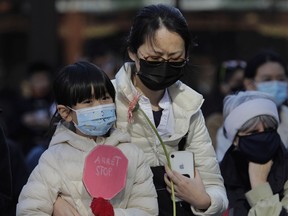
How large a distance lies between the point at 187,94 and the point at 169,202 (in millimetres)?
518

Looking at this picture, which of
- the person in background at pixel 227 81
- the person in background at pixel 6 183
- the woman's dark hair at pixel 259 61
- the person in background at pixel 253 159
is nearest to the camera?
the person in background at pixel 6 183

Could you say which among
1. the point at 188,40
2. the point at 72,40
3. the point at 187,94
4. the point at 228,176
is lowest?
the point at 72,40

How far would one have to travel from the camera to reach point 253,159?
4680 millimetres

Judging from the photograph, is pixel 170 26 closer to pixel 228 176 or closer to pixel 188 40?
pixel 188 40

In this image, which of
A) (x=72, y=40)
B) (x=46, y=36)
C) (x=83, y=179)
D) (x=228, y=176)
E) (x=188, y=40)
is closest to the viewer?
(x=83, y=179)

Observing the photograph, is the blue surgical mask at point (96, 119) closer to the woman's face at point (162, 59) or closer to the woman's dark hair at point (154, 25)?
the woman's face at point (162, 59)

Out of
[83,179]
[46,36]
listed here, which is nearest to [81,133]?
[83,179]

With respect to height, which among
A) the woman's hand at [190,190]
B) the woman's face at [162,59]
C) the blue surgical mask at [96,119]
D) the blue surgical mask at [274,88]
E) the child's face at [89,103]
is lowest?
the blue surgical mask at [274,88]

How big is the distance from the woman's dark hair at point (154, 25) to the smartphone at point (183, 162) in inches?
18.9

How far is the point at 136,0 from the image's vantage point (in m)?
10.7

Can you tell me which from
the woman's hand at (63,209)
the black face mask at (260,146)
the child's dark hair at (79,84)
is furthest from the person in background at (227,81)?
the woman's hand at (63,209)

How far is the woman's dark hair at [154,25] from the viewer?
3965mm

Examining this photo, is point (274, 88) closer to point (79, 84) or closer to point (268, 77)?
point (268, 77)

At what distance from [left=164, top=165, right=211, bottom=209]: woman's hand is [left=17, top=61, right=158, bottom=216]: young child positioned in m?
0.12
